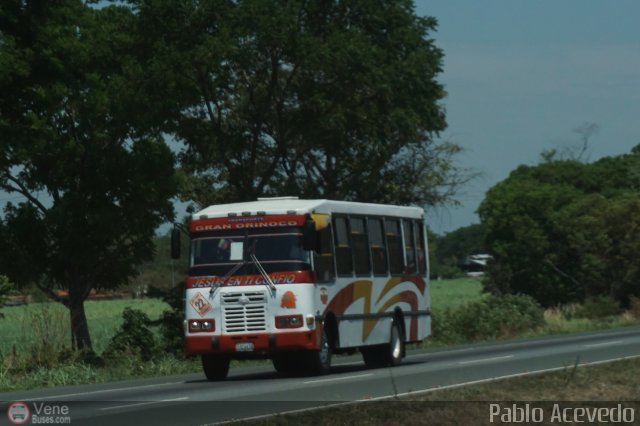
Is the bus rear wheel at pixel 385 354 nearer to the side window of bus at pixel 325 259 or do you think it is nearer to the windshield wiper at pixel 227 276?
the side window of bus at pixel 325 259

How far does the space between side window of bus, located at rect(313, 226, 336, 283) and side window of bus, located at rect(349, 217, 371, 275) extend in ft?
3.98

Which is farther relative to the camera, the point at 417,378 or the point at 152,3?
the point at 152,3

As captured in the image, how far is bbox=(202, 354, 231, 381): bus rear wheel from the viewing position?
24.5 m

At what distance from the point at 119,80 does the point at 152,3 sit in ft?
11.2

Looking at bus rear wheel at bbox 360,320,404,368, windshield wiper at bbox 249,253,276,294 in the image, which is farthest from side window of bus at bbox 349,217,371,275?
windshield wiper at bbox 249,253,276,294

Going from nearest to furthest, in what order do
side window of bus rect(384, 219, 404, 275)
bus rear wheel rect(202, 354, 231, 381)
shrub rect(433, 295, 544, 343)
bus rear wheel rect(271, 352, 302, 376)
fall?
bus rear wheel rect(202, 354, 231, 381), bus rear wheel rect(271, 352, 302, 376), side window of bus rect(384, 219, 404, 275), shrub rect(433, 295, 544, 343)

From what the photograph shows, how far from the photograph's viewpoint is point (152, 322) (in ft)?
122

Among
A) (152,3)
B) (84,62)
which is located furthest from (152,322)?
(152,3)

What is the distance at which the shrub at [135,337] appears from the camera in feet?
114

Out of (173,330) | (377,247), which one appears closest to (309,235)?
(377,247)

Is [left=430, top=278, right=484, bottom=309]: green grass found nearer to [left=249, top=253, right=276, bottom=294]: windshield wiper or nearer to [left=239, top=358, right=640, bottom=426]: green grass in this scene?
[left=249, top=253, right=276, bottom=294]: windshield wiper

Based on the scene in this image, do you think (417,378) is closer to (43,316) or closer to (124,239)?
(43,316)

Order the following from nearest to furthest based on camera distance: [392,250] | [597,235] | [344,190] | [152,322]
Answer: [392,250]
[152,322]
[344,190]
[597,235]

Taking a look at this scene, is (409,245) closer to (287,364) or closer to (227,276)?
(287,364)
